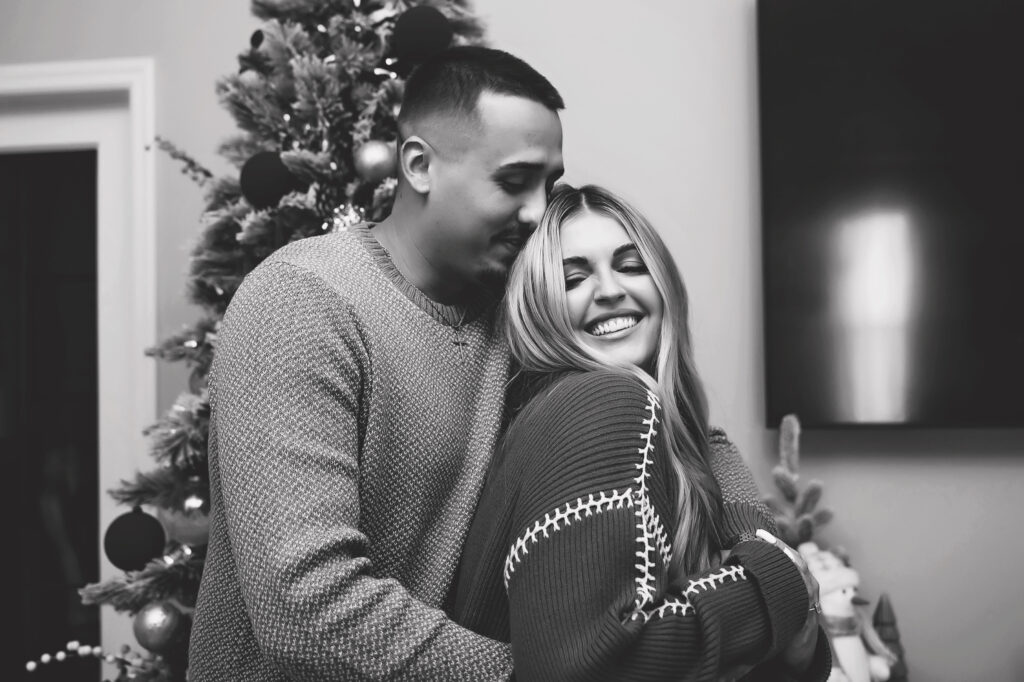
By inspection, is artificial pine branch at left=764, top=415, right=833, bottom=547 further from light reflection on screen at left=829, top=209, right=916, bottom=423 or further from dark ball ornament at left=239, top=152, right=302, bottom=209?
dark ball ornament at left=239, top=152, right=302, bottom=209

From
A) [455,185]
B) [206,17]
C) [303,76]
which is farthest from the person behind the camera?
[206,17]

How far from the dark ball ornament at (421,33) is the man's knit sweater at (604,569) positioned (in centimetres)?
80

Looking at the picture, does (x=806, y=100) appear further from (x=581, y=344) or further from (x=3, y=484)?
(x=3, y=484)

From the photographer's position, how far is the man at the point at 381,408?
947 millimetres

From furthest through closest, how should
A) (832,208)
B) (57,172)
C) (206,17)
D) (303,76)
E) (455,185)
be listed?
(57,172) → (206,17) → (832,208) → (303,76) → (455,185)

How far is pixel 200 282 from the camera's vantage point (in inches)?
69.2

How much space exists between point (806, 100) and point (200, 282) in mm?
1585

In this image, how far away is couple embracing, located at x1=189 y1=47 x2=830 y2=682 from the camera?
926 mm

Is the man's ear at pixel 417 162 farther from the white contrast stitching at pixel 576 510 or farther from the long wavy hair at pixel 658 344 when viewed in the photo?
the white contrast stitching at pixel 576 510

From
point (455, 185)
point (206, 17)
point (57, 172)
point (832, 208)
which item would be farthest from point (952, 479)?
point (57, 172)

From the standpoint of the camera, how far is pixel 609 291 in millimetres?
1320

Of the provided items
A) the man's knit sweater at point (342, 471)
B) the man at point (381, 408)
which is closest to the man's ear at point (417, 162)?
the man at point (381, 408)

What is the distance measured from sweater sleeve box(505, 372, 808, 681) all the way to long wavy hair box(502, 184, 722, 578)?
0.13 meters

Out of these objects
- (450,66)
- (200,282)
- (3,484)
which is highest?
(450,66)
